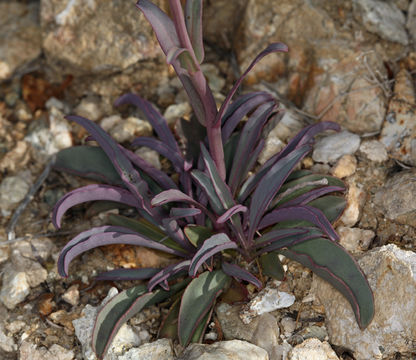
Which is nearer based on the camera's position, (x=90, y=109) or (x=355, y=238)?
(x=355, y=238)

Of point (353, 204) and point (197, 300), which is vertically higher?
point (353, 204)

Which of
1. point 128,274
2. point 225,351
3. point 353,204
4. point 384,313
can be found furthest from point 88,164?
point 384,313

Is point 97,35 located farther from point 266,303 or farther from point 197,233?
point 266,303

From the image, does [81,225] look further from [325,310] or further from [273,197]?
[325,310]

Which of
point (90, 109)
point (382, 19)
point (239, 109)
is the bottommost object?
point (90, 109)

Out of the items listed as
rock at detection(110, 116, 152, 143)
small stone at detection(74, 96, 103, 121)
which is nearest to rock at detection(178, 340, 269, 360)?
rock at detection(110, 116, 152, 143)

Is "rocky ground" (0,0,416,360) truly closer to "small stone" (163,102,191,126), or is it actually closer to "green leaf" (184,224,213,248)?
"small stone" (163,102,191,126)
